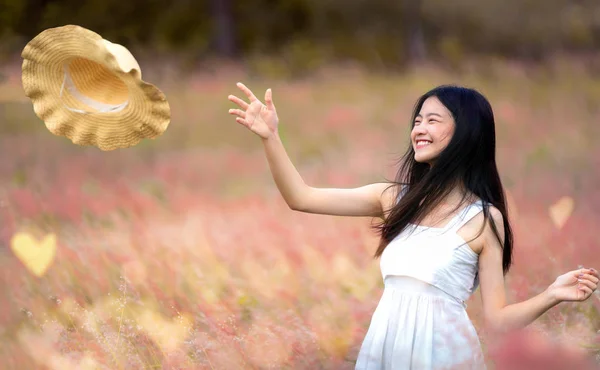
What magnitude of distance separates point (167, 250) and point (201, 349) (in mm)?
1612

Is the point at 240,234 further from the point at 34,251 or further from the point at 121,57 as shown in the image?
the point at 121,57

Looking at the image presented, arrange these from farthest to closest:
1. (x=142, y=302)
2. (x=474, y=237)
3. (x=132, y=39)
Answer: (x=132, y=39) < (x=142, y=302) < (x=474, y=237)

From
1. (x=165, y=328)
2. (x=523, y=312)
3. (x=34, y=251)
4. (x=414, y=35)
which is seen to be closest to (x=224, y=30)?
(x=414, y=35)

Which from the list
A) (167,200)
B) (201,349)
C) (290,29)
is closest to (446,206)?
(201,349)

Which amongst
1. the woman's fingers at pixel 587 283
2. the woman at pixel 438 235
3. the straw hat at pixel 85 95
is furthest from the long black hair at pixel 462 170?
the straw hat at pixel 85 95

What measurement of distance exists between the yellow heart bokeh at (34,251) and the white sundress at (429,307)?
7.02 feet

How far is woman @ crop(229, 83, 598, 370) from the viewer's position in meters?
2.34

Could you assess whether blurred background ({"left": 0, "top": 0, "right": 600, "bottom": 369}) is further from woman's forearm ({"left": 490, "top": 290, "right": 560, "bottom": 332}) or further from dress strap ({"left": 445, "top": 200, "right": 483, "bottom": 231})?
dress strap ({"left": 445, "top": 200, "right": 483, "bottom": 231})

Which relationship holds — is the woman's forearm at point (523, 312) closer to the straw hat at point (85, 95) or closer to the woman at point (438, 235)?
the woman at point (438, 235)

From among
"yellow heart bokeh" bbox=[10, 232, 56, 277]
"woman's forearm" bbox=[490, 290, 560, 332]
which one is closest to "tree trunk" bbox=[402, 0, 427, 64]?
"yellow heart bokeh" bbox=[10, 232, 56, 277]

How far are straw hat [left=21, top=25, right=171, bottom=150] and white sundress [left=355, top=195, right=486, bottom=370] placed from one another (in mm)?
902

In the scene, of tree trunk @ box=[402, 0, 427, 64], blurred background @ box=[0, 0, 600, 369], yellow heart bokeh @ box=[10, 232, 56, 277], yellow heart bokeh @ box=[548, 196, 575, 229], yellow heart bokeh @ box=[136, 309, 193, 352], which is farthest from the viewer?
tree trunk @ box=[402, 0, 427, 64]

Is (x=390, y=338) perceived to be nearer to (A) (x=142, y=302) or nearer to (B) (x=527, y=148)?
(A) (x=142, y=302)

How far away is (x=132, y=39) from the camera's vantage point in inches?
548
